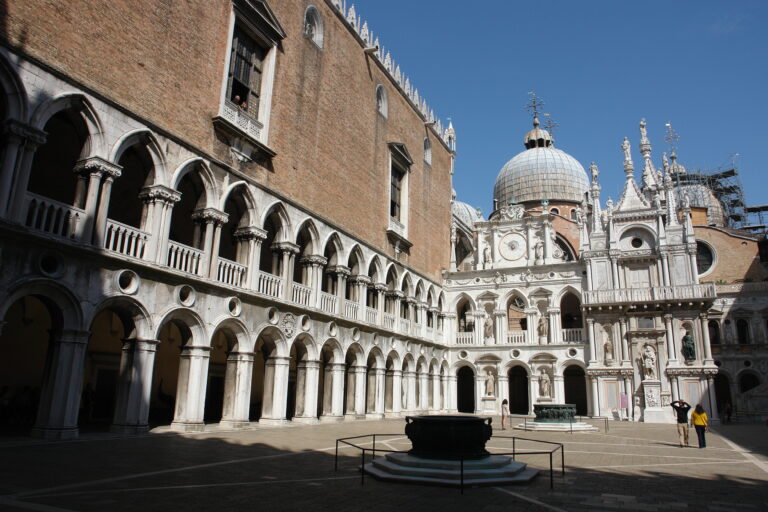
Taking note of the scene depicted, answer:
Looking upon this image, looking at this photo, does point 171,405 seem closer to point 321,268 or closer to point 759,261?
point 321,268

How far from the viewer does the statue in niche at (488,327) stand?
36156 mm

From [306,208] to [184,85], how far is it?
266 inches

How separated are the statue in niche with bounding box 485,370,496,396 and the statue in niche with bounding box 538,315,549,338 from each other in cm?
389

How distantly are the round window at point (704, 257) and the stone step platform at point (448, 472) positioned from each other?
41691 millimetres

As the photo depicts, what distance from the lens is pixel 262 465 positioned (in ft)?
35.6

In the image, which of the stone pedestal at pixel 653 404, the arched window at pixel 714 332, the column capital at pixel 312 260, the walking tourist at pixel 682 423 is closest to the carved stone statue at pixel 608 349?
the stone pedestal at pixel 653 404

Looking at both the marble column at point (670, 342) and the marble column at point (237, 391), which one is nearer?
the marble column at point (237, 391)

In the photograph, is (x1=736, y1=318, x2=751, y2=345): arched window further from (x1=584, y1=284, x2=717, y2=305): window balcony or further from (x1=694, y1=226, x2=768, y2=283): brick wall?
(x1=584, y1=284, x2=717, y2=305): window balcony

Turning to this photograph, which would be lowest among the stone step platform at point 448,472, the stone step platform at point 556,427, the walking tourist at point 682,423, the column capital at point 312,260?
the stone step platform at point 448,472

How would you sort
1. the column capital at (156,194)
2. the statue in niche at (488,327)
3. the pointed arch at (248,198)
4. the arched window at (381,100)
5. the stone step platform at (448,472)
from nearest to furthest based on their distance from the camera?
the stone step platform at (448,472) → the column capital at (156,194) → the pointed arch at (248,198) → the arched window at (381,100) → the statue in niche at (488,327)

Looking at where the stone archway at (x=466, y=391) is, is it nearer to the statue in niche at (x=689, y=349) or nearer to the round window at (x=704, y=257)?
the statue in niche at (x=689, y=349)

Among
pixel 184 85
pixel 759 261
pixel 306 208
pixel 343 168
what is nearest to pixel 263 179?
pixel 306 208

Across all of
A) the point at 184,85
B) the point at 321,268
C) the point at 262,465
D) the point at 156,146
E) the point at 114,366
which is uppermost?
the point at 184,85

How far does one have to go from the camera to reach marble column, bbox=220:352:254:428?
58.9 ft
